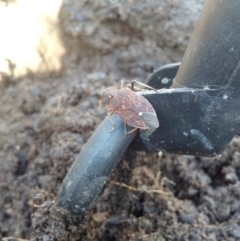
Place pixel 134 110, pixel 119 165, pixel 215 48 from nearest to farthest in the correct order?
pixel 215 48, pixel 134 110, pixel 119 165

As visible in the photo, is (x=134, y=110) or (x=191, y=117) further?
(x=134, y=110)

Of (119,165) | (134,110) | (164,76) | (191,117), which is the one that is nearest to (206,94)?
(191,117)

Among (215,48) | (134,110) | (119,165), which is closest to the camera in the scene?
(215,48)

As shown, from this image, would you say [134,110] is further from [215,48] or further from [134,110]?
[215,48]

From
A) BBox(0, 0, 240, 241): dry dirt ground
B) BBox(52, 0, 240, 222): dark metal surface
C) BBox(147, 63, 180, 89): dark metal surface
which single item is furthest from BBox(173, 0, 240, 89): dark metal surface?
BBox(0, 0, 240, 241): dry dirt ground

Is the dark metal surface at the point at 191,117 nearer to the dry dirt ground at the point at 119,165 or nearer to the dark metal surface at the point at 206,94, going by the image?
the dark metal surface at the point at 206,94

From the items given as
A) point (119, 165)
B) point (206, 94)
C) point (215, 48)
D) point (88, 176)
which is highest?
point (215, 48)

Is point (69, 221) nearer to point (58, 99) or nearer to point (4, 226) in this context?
point (4, 226)

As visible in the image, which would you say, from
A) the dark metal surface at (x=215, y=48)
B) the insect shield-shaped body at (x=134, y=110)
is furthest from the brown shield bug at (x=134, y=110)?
the dark metal surface at (x=215, y=48)
